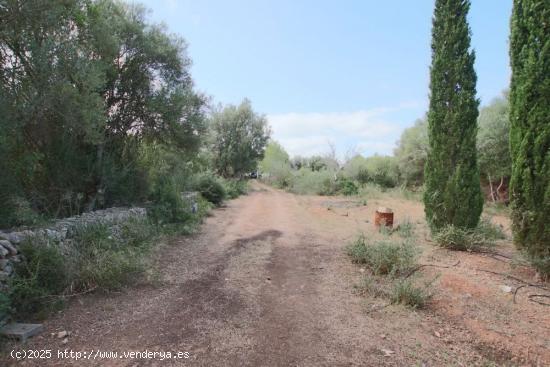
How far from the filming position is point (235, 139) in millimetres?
25750

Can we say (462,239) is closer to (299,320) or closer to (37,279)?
(299,320)

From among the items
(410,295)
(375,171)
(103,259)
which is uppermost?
(375,171)

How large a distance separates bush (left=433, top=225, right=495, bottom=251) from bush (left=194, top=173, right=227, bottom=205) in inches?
428

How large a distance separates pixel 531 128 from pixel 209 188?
1275 cm

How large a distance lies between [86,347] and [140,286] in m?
1.63

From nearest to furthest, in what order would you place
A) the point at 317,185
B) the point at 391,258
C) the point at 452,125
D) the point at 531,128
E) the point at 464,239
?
1. the point at 531,128
2. the point at 391,258
3. the point at 464,239
4. the point at 452,125
5. the point at 317,185

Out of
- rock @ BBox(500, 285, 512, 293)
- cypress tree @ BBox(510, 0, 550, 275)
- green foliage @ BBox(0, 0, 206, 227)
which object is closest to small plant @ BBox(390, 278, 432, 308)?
rock @ BBox(500, 285, 512, 293)

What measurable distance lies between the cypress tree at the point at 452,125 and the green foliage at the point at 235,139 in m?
19.3

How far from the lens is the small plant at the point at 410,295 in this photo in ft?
13.4

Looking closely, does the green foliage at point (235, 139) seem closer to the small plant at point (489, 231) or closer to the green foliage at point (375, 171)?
the green foliage at point (375, 171)

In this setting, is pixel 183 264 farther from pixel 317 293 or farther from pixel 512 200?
pixel 512 200

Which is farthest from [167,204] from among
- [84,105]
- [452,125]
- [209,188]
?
[452,125]

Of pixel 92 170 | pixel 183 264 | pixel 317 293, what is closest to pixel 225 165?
pixel 92 170

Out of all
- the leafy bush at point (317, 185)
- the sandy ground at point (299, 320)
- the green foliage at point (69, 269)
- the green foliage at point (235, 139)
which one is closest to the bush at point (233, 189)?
the green foliage at point (235, 139)
